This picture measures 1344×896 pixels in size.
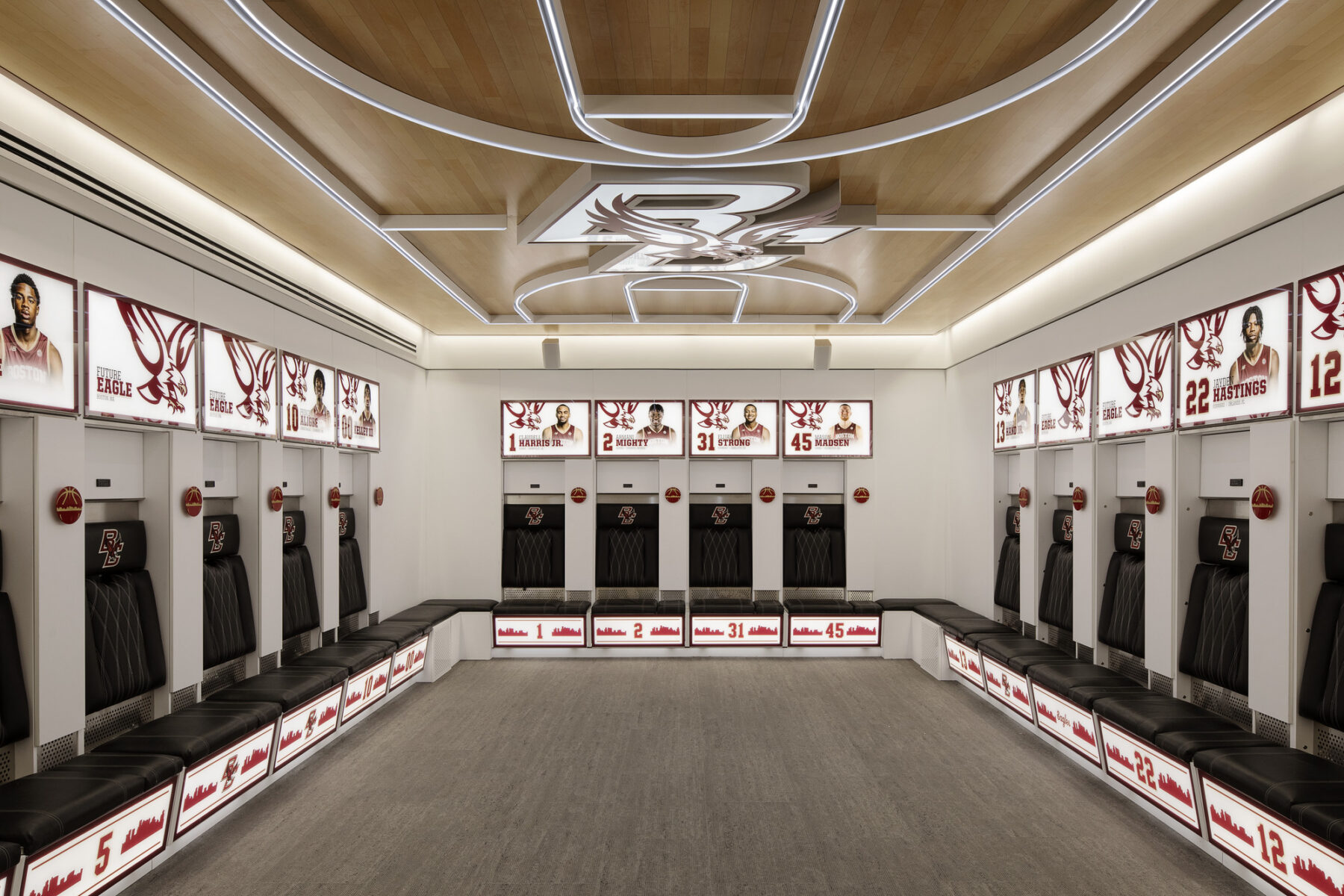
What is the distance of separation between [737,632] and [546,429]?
285 centimetres

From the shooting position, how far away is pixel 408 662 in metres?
5.95

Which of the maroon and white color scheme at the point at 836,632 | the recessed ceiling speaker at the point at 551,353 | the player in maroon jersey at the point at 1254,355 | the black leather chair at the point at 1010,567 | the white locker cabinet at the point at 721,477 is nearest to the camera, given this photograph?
the player in maroon jersey at the point at 1254,355

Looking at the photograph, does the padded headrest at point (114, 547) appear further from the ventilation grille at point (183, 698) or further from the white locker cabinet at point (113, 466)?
the ventilation grille at point (183, 698)

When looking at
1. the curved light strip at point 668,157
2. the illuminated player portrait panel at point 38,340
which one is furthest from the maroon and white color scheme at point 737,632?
the illuminated player portrait panel at point 38,340

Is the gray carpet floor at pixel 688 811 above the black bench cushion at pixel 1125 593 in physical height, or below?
below

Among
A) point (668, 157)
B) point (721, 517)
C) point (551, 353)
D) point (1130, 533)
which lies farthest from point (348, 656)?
point (1130, 533)

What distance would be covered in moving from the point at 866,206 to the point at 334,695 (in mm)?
4468

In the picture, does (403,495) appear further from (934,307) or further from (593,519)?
(934,307)

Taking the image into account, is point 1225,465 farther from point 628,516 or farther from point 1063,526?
point 628,516

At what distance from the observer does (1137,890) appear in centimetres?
307

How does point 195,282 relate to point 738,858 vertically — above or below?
above

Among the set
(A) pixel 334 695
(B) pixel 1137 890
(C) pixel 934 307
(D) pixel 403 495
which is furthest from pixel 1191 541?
(D) pixel 403 495

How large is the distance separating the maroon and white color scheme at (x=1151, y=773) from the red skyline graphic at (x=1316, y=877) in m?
0.60

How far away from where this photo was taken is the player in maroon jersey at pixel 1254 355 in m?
3.41
